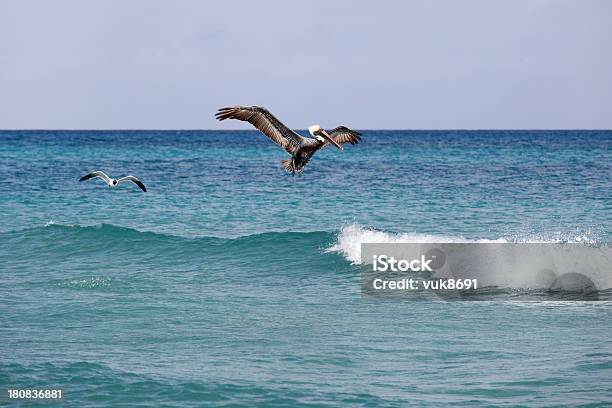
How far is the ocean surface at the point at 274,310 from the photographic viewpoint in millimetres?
13602

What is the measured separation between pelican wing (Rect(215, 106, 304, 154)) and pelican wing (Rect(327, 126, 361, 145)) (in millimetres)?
1331

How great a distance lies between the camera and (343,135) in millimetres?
17969

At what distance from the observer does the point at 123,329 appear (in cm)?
1705

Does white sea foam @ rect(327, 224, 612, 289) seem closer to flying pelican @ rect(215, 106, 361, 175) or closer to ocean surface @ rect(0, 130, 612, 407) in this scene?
ocean surface @ rect(0, 130, 612, 407)

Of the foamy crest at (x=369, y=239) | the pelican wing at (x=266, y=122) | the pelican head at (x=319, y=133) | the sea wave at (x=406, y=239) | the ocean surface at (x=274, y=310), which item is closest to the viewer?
the ocean surface at (x=274, y=310)

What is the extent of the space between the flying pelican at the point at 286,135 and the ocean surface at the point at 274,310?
3122mm

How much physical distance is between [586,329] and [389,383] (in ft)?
16.2

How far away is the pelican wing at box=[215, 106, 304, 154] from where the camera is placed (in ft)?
50.5

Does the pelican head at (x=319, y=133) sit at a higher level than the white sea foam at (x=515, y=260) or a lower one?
higher

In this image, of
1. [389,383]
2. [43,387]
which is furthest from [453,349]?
[43,387]

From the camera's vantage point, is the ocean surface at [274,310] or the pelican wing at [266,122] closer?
the ocean surface at [274,310]

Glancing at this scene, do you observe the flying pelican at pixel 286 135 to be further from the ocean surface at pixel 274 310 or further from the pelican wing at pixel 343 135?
the ocean surface at pixel 274 310

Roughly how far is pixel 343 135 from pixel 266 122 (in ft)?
7.53

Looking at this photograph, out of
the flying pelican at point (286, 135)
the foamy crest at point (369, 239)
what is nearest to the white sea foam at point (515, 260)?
the foamy crest at point (369, 239)
